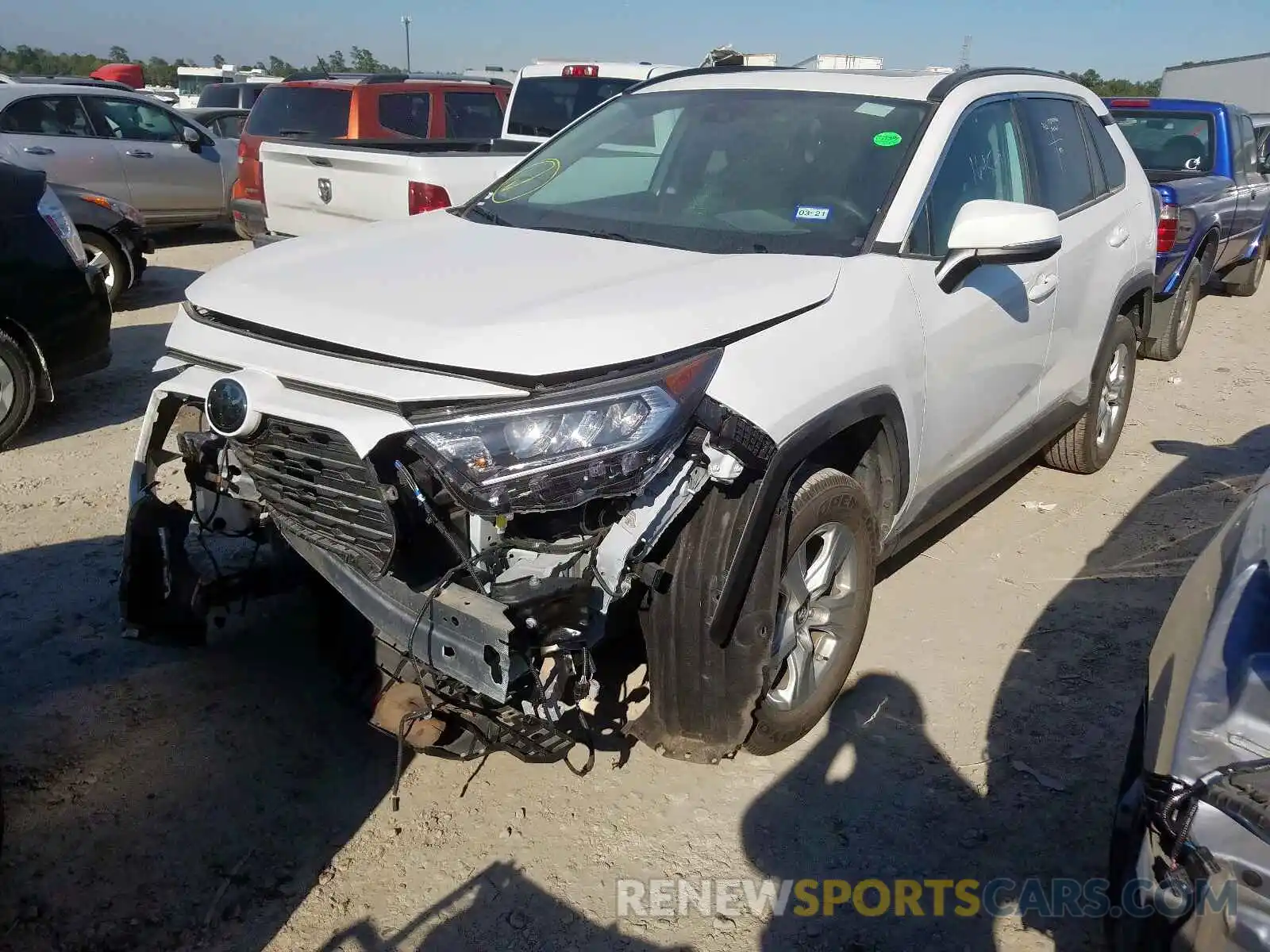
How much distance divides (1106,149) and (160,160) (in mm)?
9652

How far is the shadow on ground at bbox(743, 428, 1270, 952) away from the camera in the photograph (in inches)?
105

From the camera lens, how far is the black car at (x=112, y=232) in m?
8.09

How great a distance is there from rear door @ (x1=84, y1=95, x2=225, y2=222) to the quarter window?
971 cm

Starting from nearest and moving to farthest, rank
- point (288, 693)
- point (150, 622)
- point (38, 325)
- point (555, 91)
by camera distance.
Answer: point (150, 622) → point (288, 693) → point (38, 325) → point (555, 91)

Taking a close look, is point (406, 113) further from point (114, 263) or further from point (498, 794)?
point (498, 794)

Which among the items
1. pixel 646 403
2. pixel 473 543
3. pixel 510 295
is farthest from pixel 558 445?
pixel 510 295

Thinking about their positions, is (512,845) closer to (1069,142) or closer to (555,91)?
(1069,142)

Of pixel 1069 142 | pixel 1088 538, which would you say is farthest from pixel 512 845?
pixel 1069 142

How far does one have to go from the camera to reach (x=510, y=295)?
8.79 feet

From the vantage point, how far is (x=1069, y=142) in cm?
468

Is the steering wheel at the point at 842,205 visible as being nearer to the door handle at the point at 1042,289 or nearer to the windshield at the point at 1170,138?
the door handle at the point at 1042,289

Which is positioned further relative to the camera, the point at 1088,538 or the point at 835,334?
the point at 1088,538

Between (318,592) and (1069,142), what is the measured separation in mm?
3693

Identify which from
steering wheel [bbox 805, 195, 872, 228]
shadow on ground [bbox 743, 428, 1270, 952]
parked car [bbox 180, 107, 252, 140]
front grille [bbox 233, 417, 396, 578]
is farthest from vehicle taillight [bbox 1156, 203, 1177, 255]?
parked car [bbox 180, 107, 252, 140]
